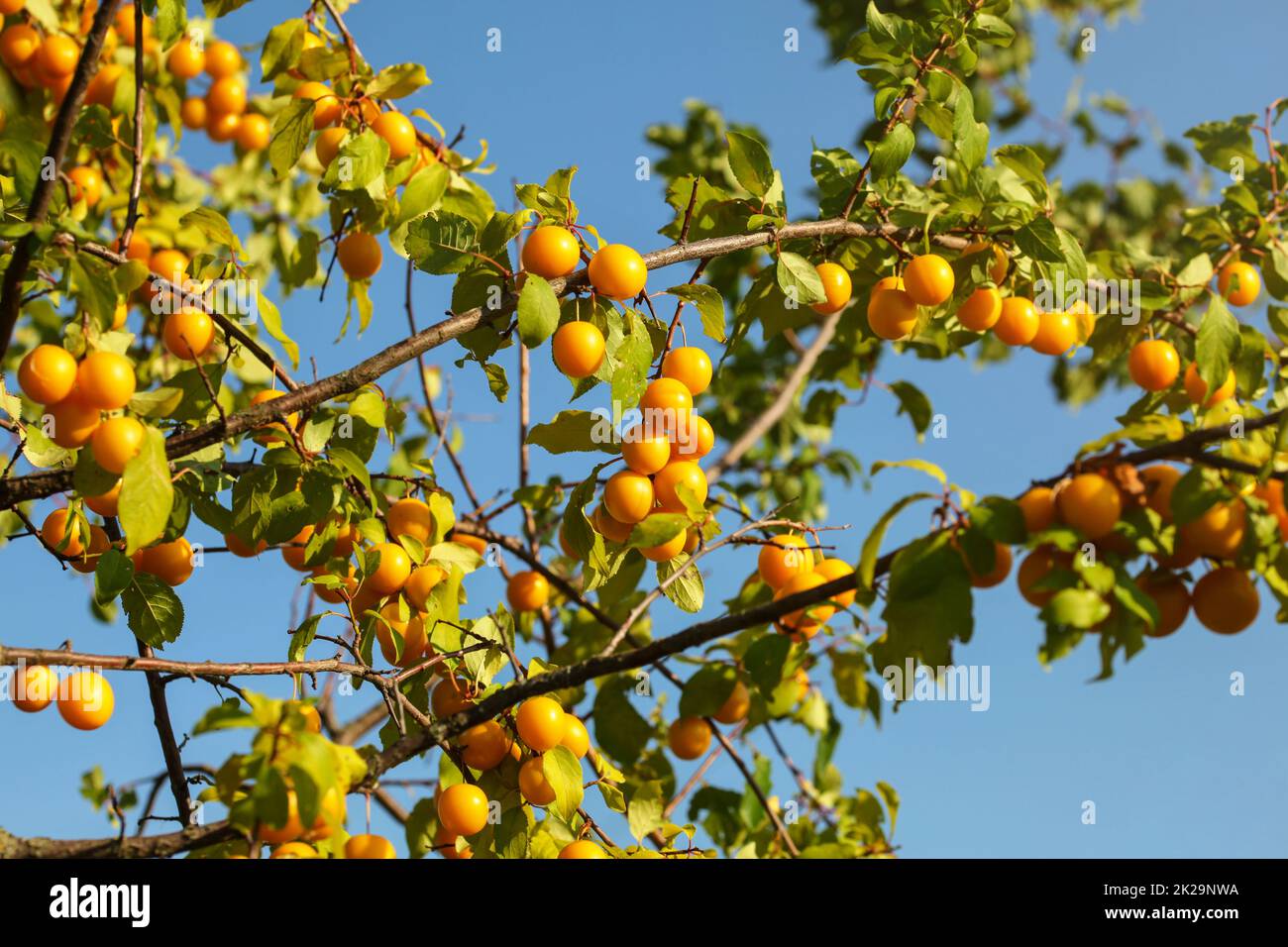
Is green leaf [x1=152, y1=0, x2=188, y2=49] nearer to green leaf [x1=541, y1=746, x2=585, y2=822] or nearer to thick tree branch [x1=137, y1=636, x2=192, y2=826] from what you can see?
thick tree branch [x1=137, y1=636, x2=192, y2=826]

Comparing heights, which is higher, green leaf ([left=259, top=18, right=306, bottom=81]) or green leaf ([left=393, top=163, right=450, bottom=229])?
green leaf ([left=259, top=18, right=306, bottom=81])

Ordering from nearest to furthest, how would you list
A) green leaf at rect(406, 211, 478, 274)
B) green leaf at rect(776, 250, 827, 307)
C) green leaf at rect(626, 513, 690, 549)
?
1. green leaf at rect(626, 513, 690, 549)
2. green leaf at rect(406, 211, 478, 274)
3. green leaf at rect(776, 250, 827, 307)

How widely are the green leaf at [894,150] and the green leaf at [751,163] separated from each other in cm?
24

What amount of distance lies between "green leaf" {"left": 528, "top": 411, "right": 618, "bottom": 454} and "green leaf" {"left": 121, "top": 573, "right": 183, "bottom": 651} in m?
0.78

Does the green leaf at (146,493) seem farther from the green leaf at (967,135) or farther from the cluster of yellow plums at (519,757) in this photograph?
the green leaf at (967,135)

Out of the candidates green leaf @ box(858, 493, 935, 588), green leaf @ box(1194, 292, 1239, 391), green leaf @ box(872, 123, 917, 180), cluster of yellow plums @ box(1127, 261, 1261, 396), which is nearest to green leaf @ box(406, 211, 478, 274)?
green leaf @ box(872, 123, 917, 180)

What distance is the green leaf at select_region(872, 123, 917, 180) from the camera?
86.8 inches

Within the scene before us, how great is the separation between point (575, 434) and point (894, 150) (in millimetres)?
943

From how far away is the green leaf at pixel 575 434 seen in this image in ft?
6.24

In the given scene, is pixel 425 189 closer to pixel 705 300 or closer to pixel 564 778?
pixel 705 300

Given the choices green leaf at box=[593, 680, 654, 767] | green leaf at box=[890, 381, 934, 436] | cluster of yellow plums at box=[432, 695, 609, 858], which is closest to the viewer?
cluster of yellow plums at box=[432, 695, 609, 858]

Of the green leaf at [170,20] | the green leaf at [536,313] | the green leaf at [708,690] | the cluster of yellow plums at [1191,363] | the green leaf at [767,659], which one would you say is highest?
the green leaf at [170,20]

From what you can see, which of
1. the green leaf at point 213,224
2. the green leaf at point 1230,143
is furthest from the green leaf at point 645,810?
the green leaf at point 1230,143
